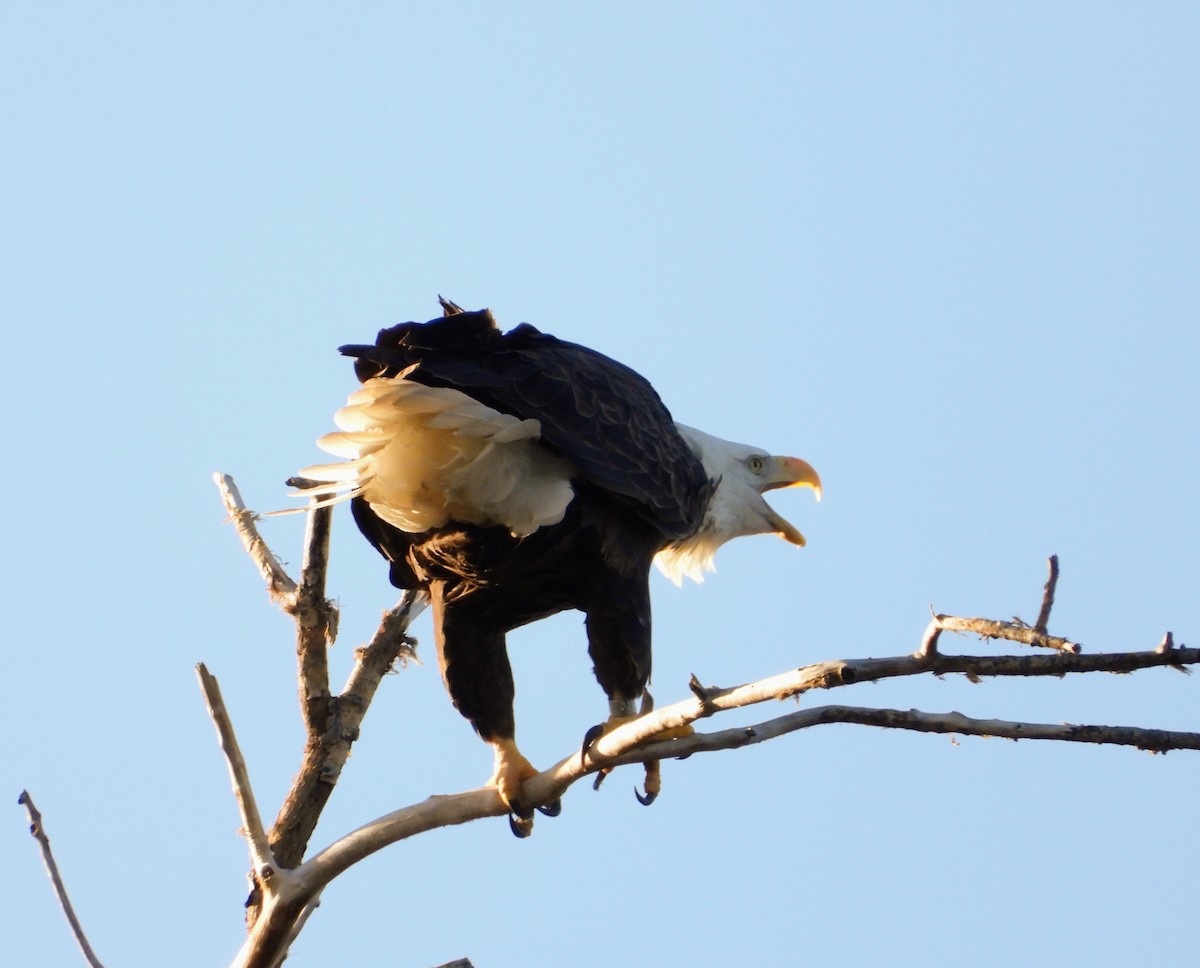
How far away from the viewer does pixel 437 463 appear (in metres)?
4.54

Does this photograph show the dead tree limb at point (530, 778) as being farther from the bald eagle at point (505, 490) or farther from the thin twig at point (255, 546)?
the bald eagle at point (505, 490)

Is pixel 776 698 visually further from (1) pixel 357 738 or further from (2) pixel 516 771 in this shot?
(1) pixel 357 738

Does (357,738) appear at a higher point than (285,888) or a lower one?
higher

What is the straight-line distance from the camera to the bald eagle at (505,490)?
449 centimetres

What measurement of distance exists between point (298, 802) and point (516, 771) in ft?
2.51

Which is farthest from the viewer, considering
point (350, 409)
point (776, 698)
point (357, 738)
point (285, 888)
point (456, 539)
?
point (357, 738)

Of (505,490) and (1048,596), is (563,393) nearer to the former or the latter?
(505,490)

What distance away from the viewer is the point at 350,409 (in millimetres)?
4449

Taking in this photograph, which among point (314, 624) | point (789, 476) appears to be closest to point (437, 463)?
point (314, 624)

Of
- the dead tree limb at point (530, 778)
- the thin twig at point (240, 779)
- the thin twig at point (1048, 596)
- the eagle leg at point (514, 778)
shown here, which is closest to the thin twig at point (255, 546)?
the dead tree limb at point (530, 778)

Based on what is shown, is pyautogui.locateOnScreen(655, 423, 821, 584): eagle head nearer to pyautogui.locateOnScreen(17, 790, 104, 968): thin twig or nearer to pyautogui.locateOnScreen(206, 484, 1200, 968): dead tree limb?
pyautogui.locateOnScreen(206, 484, 1200, 968): dead tree limb

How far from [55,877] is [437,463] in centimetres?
162

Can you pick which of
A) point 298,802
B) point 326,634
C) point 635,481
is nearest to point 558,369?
point 635,481

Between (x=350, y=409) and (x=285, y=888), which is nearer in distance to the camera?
(x=285, y=888)
